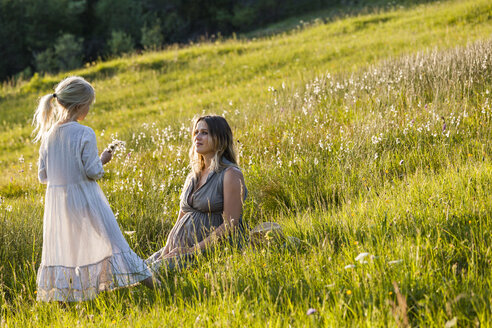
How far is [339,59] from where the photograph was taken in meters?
13.7

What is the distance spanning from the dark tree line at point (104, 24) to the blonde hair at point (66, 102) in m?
33.5

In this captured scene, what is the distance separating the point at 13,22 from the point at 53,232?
142 ft

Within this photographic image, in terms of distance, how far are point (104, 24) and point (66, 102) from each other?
143ft

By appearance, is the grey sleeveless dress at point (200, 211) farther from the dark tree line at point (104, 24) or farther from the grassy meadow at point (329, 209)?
the dark tree line at point (104, 24)

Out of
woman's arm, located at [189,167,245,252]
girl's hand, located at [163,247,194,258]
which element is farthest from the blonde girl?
woman's arm, located at [189,167,245,252]

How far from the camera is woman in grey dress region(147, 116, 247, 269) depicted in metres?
4.21

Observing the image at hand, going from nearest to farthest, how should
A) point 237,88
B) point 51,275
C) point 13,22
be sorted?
point 51,275 < point 237,88 < point 13,22

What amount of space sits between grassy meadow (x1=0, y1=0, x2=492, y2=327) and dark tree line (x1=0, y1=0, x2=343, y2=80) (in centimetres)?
2817

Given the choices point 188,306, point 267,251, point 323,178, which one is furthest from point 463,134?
point 188,306

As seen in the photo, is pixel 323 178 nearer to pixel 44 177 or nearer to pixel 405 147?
pixel 405 147

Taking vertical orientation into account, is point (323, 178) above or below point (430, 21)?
below

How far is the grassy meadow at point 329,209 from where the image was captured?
2.79m

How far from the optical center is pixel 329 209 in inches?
180

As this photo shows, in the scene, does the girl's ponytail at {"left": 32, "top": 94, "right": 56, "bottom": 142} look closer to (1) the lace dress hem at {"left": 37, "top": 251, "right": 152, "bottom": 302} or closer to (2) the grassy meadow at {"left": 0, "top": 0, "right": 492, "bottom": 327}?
(1) the lace dress hem at {"left": 37, "top": 251, "right": 152, "bottom": 302}
